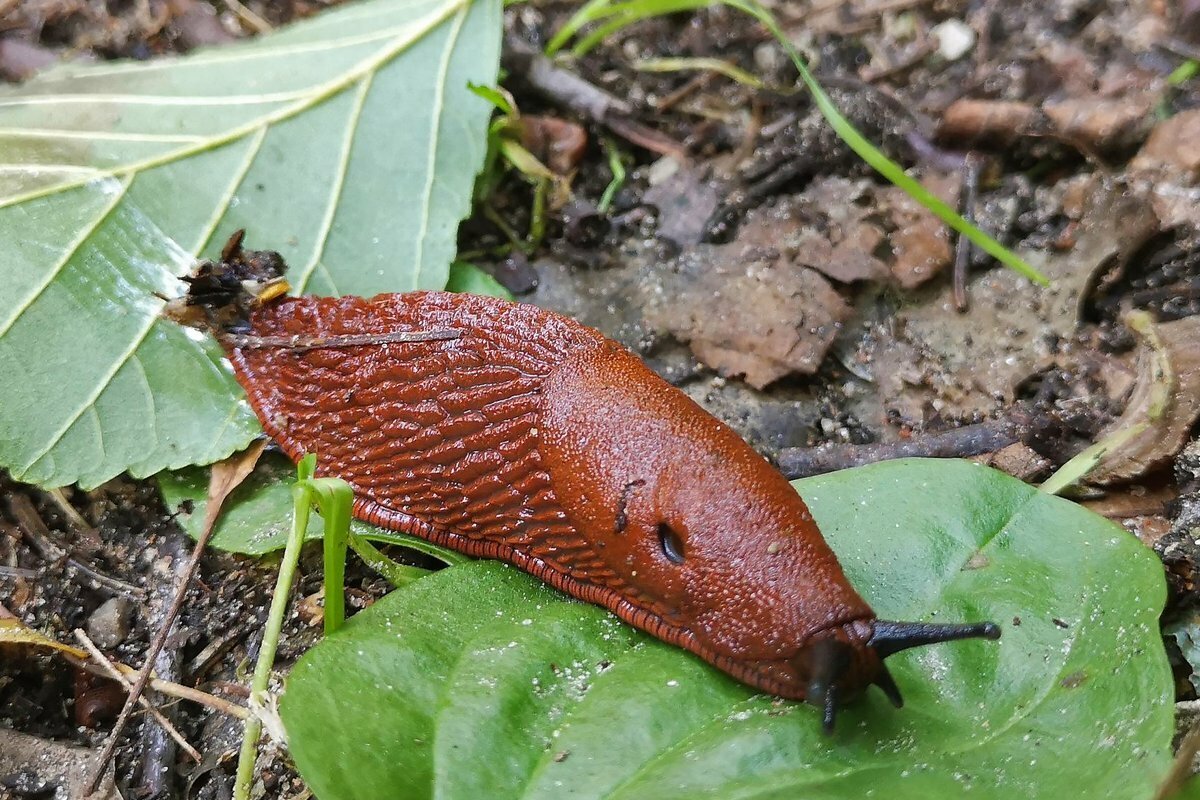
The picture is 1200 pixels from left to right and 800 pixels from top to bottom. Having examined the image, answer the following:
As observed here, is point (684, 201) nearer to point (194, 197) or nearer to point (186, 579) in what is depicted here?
point (194, 197)

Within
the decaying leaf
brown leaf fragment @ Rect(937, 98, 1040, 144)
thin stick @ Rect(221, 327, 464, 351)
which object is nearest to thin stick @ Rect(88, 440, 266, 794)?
thin stick @ Rect(221, 327, 464, 351)

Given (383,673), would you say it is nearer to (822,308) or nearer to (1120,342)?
(822,308)

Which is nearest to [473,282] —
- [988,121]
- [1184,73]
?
[988,121]

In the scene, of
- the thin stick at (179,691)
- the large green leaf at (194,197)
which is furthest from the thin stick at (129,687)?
the large green leaf at (194,197)

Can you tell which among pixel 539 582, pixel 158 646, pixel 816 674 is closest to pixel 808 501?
pixel 816 674

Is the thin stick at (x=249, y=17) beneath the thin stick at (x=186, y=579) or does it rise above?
above

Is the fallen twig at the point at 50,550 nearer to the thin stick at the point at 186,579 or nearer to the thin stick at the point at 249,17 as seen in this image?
the thin stick at the point at 186,579

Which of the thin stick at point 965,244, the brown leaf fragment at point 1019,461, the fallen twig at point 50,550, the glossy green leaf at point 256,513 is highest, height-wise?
the thin stick at point 965,244
